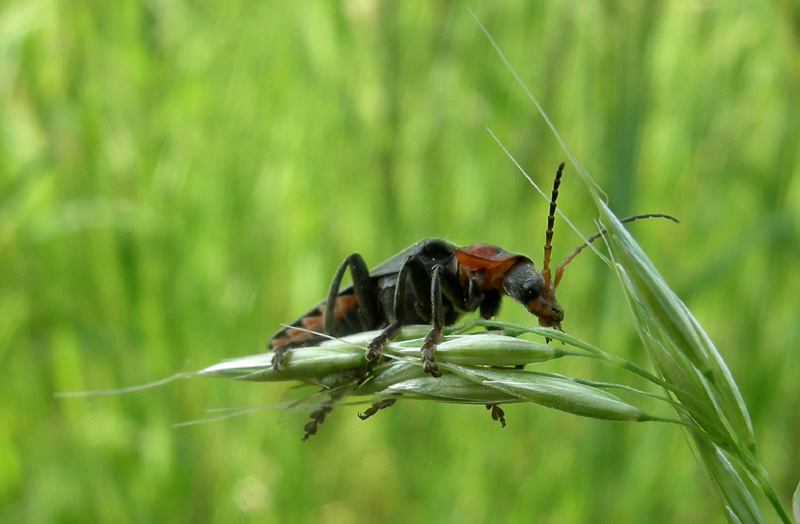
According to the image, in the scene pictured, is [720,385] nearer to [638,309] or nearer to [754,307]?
[638,309]

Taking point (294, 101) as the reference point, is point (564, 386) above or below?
below

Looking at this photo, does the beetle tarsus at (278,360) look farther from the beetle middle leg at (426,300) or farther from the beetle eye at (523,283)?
the beetle eye at (523,283)

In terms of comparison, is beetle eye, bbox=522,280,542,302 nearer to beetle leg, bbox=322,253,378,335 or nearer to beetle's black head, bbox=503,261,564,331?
beetle's black head, bbox=503,261,564,331

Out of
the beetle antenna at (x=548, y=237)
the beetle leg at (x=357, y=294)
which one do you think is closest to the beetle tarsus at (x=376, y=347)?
the beetle antenna at (x=548, y=237)

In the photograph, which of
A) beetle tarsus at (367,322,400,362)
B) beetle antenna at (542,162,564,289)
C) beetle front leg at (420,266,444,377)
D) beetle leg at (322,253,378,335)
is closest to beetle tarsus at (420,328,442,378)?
beetle front leg at (420,266,444,377)

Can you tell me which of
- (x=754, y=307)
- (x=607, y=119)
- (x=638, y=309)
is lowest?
(x=754, y=307)

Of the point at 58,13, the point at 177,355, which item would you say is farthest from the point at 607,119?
the point at 58,13
